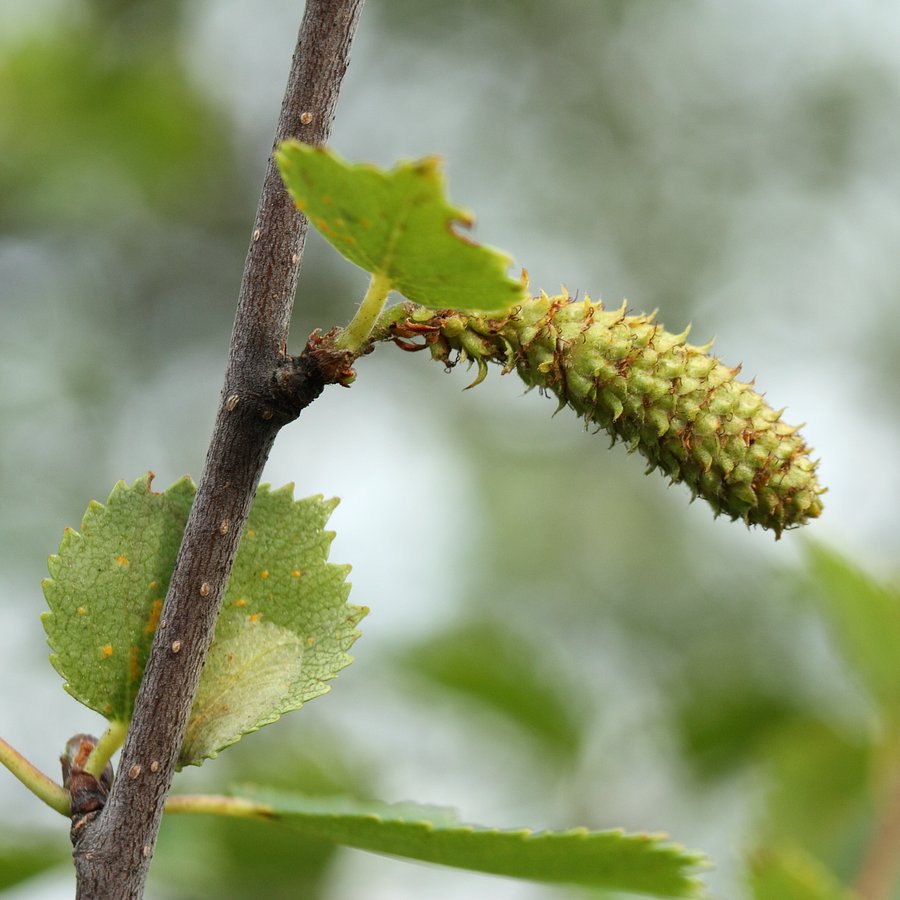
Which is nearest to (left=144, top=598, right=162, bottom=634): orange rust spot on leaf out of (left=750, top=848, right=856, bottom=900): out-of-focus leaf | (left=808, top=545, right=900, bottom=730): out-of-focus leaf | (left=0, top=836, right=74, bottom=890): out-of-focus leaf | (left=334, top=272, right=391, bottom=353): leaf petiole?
(left=334, top=272, right=391, bottom=353): leaf petiole

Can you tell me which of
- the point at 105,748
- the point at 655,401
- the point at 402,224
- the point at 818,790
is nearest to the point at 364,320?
the point at 402,224

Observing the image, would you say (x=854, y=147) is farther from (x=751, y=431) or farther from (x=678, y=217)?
(x=751, y=431)

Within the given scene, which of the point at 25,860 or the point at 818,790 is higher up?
the point at 818,790

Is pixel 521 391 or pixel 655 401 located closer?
pixel 655 401

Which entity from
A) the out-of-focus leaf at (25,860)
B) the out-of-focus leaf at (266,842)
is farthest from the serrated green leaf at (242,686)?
the out-of-focus leaf at (266,842)

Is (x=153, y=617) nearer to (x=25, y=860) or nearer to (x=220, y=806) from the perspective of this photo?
(x=220, y=806)

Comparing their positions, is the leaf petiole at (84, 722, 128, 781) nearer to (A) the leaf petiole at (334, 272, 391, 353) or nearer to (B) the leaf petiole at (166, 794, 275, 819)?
(B) the leaf petiole at (166, 794, 275, 819)

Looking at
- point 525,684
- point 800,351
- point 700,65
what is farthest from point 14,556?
point 700,65

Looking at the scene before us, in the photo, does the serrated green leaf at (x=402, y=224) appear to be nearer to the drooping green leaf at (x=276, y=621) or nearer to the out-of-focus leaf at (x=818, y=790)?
the drooping green leaf at (x=276, y=621)
